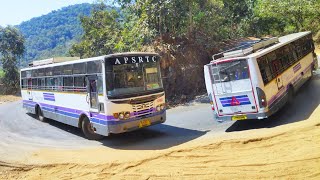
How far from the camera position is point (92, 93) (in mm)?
11531

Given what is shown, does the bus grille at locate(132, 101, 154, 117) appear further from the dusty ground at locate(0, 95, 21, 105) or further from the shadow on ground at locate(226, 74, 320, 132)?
the dusty ground at locate(0, 95, 21, 105)

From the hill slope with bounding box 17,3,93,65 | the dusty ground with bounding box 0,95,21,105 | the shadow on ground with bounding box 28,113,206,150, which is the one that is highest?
the hill slope with bounding box 17,3,93,65

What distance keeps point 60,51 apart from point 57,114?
279 ft

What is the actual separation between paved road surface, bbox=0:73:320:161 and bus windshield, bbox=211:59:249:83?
1902 millimetres

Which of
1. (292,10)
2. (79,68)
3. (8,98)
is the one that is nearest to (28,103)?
(79,68)

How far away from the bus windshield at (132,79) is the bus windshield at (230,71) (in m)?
2.08

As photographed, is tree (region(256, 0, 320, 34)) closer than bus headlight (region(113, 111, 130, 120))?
No

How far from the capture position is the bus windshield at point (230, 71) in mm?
10734

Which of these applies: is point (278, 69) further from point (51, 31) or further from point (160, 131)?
point (51, 31)

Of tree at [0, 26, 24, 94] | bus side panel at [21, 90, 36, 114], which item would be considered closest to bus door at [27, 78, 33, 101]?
bus side panel at [21, 90, 36, 114]

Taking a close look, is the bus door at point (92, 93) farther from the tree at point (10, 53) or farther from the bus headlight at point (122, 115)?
the tree at point (10, 53)

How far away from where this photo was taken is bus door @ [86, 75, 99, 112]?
11.3m

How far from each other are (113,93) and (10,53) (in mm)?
33850

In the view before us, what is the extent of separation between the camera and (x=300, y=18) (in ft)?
108
